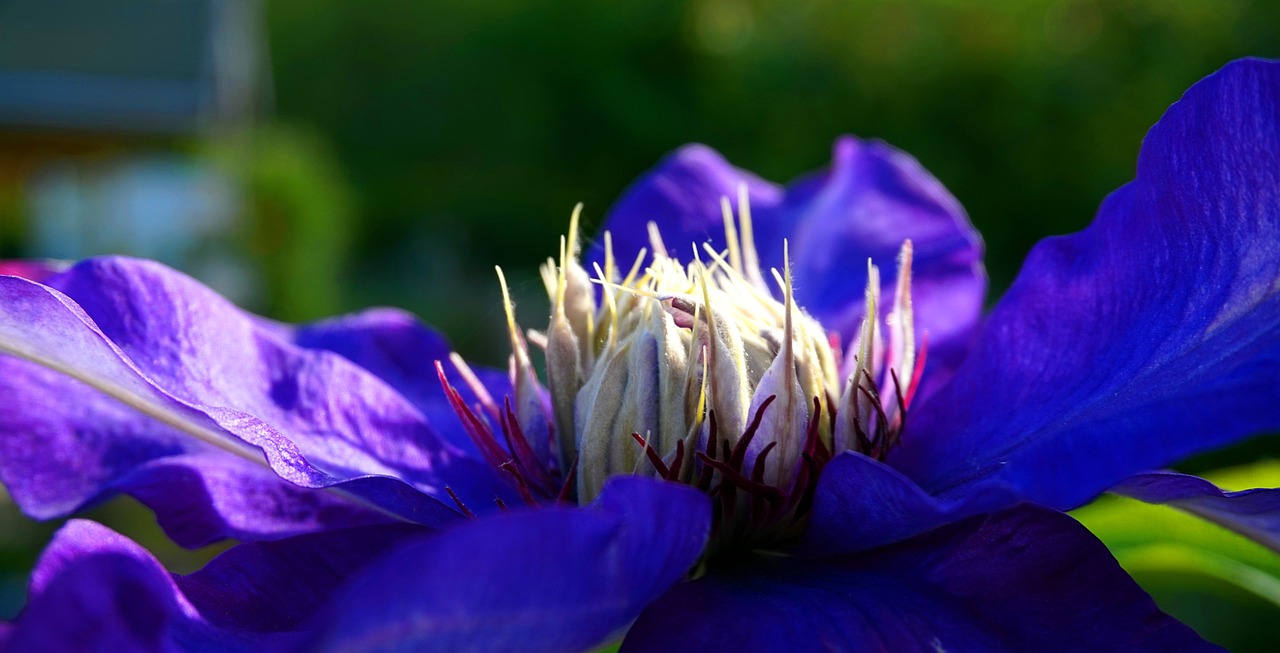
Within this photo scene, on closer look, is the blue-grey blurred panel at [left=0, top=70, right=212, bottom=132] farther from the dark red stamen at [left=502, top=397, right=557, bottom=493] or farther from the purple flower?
the dark red stamen at [left=502, top=397, right=557, bottom=493]

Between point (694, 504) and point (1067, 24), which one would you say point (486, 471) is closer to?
point (694, 504)

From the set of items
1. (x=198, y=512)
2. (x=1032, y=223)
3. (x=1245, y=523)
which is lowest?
(x=1032, y=223)

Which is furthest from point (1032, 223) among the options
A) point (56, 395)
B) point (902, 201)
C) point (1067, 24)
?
point (56, 395)

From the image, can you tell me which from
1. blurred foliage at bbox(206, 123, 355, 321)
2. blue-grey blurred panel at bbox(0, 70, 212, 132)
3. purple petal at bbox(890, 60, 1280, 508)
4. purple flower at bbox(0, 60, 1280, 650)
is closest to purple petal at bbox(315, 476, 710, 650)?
purple flower at bbox(0, 60, 1280, 650)

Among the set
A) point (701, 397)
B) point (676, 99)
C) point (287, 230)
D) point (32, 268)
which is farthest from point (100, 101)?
point (701, 397)

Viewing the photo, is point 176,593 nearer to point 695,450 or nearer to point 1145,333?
point 695,450

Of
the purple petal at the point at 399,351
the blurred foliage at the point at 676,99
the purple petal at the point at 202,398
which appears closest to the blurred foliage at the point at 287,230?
the blurred foliage at the point at 676,99
